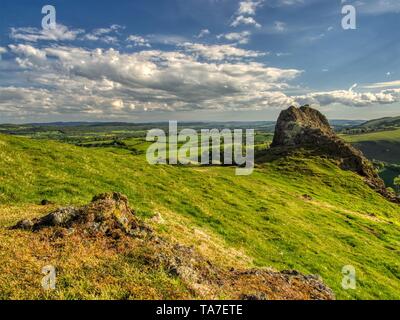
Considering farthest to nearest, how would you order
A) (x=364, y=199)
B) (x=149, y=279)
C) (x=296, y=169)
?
(x=296, y=169) → (x=364, y=199) → (x=149, y=279)

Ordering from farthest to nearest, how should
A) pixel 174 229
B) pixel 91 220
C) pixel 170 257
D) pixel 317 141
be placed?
pixel 317 141
pixel 174 229
pixel 91 220
pixel 170 257

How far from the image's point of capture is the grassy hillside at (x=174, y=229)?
12234 mm

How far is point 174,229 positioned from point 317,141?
90982 mm

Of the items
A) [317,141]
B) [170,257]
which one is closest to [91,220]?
[170,257]

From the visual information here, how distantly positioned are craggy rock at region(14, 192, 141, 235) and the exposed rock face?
82086 millimetres

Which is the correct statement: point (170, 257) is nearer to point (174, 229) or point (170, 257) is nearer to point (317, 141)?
point (174, 229)

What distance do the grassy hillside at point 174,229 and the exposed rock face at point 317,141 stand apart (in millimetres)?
43037

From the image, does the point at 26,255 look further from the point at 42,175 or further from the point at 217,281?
the point at 42,175

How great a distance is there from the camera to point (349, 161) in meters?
94.4

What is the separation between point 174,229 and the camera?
23.1 meters

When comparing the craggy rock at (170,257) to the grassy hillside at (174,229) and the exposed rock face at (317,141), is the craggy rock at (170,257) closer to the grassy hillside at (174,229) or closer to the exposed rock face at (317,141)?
the grassy hillside at (174,229)

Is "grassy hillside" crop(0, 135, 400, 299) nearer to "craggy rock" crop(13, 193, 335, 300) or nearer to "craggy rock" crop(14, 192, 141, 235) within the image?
"craggy rock" crop(13, 193, 335, 300)
